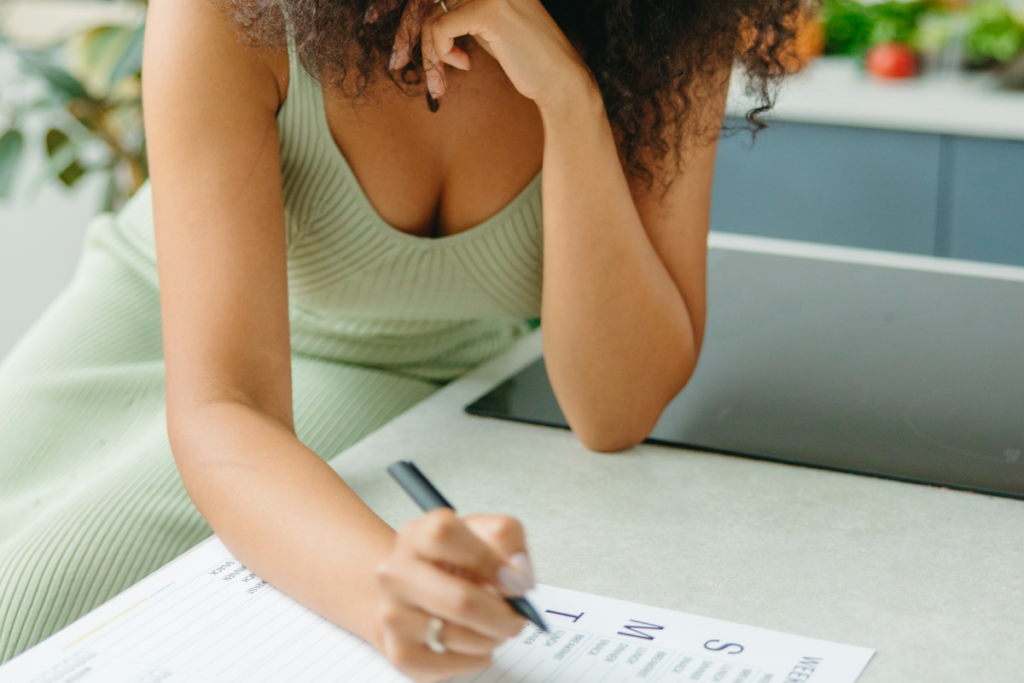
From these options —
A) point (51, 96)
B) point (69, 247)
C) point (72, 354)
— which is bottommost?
point (69, 247)

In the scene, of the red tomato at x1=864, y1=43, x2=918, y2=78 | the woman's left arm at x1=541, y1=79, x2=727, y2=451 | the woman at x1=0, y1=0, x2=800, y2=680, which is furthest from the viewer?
the red tomato at x1=864, y1=43, x2=918, y2=78

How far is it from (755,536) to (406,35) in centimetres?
47

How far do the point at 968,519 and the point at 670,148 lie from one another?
45 cm

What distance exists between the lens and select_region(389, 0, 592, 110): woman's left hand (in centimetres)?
82

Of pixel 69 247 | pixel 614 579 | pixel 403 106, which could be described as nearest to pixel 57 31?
pixel 69 247

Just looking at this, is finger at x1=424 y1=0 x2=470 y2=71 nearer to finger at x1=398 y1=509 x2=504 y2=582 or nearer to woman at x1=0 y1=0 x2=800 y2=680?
woman at x1=0 y1=0 x2=800 y2=680

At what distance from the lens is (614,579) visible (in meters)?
0.63

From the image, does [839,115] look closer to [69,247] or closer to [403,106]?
[403,106]

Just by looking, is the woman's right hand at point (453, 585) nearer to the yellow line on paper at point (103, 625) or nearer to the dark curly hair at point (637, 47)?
the yellow line on paper at point (103, 625)

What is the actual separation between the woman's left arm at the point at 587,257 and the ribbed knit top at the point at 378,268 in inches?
3.4

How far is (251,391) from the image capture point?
77 cm

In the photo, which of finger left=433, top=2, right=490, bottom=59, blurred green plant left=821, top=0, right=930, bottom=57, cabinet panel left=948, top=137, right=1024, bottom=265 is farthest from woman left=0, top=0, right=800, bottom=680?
blurred green plant left=821, top=0, right=930, bottom=57

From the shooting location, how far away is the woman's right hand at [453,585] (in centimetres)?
47

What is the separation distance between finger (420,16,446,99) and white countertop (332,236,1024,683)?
28 centimetres
